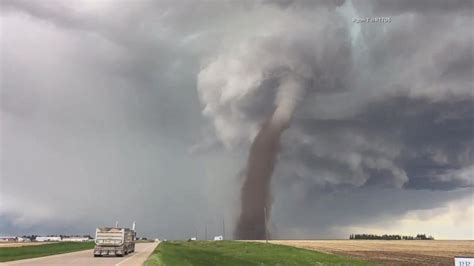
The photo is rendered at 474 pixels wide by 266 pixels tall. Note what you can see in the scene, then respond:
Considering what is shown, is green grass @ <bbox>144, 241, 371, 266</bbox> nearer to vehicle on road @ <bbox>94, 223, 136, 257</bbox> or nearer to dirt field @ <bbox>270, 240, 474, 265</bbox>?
vehicle on road @ <bbox>94, 223, 136, 257</bbox>

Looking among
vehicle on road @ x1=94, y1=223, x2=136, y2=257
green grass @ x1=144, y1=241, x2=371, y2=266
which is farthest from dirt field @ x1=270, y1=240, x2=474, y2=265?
vehicle on road @ x1=94, y1=223, x2=136, y2=257

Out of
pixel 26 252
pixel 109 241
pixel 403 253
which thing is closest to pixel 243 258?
pixel 109 241

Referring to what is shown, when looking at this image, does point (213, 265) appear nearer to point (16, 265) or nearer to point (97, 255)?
point (16, 265)

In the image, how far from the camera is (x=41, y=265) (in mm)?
47875

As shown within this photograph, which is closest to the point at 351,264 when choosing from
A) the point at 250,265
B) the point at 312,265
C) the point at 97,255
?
the point at 312,265

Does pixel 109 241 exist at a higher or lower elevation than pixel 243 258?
higher

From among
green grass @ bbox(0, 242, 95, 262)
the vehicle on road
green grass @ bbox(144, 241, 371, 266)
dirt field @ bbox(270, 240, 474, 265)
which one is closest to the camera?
green grass @ bbox(144, 241, 371, 266)

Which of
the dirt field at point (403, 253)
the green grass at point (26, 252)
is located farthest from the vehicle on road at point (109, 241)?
the dirt field at point (403, 253)

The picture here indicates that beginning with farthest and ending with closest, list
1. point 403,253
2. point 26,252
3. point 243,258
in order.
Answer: point 403,253, point 26,252, point 243,258

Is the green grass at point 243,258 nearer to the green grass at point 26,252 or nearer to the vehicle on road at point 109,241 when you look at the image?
the vehicle on road at point 109,241

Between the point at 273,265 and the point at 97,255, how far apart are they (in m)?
27.2

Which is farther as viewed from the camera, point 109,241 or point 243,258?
point 243,258

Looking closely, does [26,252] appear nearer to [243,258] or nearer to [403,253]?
[243,258]

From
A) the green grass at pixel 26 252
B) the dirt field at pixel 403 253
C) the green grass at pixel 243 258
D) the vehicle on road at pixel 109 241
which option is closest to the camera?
the green grass at pixel 243 258
